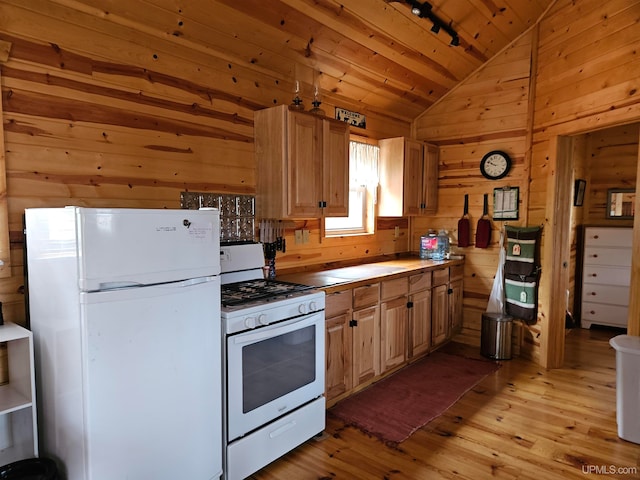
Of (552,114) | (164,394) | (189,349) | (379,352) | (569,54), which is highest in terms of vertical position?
(569,54)

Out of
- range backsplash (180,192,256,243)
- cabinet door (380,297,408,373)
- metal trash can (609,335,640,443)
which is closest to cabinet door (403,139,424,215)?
cabinet door (380,297,408,373)

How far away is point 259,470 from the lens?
7.65ft

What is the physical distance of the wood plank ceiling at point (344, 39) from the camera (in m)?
2.47

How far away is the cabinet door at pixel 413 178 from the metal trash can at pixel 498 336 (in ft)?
4.32

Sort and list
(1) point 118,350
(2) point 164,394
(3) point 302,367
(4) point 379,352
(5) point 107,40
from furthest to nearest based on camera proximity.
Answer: (4) point 379,352 < (3) point 302,367 < (5) point 107,40 < (2) point 164,394 < (1) point 118,350

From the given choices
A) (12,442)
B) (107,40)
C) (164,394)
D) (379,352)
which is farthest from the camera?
(379,352)

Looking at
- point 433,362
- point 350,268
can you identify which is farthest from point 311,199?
point 433,362

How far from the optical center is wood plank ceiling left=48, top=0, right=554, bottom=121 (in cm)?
247

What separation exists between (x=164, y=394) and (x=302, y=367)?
90 cm

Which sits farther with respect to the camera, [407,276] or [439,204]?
[439,204]

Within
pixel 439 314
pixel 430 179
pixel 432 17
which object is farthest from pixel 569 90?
pixel 439 314

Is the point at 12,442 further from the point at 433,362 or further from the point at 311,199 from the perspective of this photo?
the point at 433,362

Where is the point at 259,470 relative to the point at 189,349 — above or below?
below

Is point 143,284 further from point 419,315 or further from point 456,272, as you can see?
point 456,272
